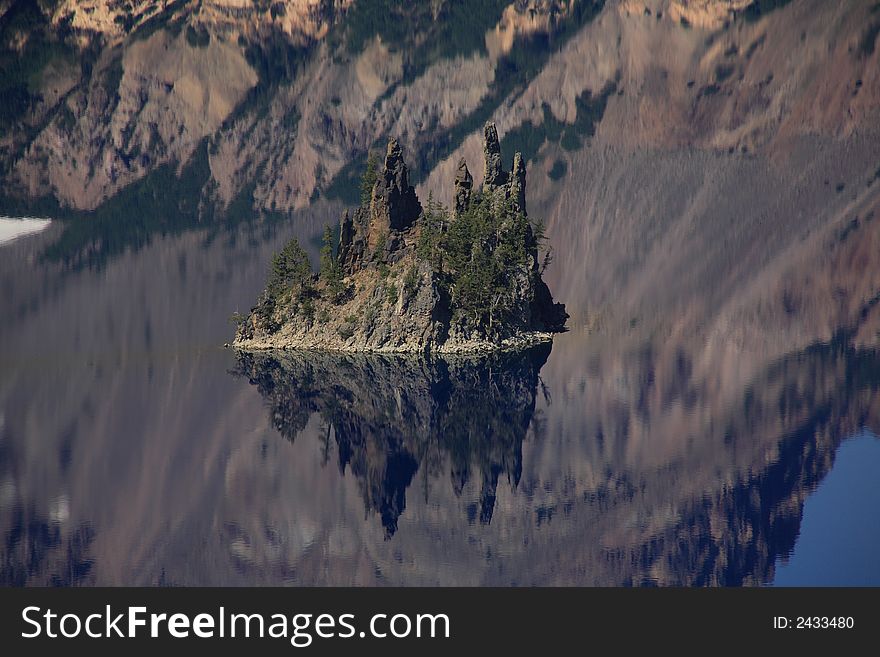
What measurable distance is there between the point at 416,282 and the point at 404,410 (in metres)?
32.0

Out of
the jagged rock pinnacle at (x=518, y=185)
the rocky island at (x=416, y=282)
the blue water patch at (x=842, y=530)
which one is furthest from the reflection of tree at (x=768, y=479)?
the jagged rock pinnacle at (x=518, y=185)

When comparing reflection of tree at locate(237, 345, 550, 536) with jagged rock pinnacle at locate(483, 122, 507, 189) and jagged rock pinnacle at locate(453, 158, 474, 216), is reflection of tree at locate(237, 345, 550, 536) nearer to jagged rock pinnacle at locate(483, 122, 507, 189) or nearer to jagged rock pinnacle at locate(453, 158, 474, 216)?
jagged rock pinnacle at locate(453, 158, 474, 216)

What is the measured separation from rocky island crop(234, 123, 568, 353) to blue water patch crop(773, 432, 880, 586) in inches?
2429

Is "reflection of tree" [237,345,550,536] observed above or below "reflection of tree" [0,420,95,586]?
above

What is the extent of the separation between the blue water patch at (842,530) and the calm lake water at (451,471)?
218 mm

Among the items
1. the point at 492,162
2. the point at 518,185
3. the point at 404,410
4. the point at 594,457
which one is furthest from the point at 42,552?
the point at 492,162

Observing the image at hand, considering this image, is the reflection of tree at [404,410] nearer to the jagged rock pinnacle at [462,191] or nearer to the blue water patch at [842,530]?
the jagged rock pinnacle at [462,191]

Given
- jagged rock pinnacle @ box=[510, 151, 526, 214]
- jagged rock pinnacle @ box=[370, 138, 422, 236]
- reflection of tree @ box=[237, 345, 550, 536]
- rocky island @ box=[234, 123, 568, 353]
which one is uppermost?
jagged rock pinnacle @ box=[510, 151, 526, 214]

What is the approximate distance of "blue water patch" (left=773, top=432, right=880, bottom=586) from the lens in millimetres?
87125

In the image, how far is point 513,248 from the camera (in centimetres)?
17725

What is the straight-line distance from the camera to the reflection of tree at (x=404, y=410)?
4473 inches

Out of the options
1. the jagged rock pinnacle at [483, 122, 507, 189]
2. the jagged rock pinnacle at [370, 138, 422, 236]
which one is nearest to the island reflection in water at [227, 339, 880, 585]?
the jagged rock pinnacle at [370, 138, 422, 236]
